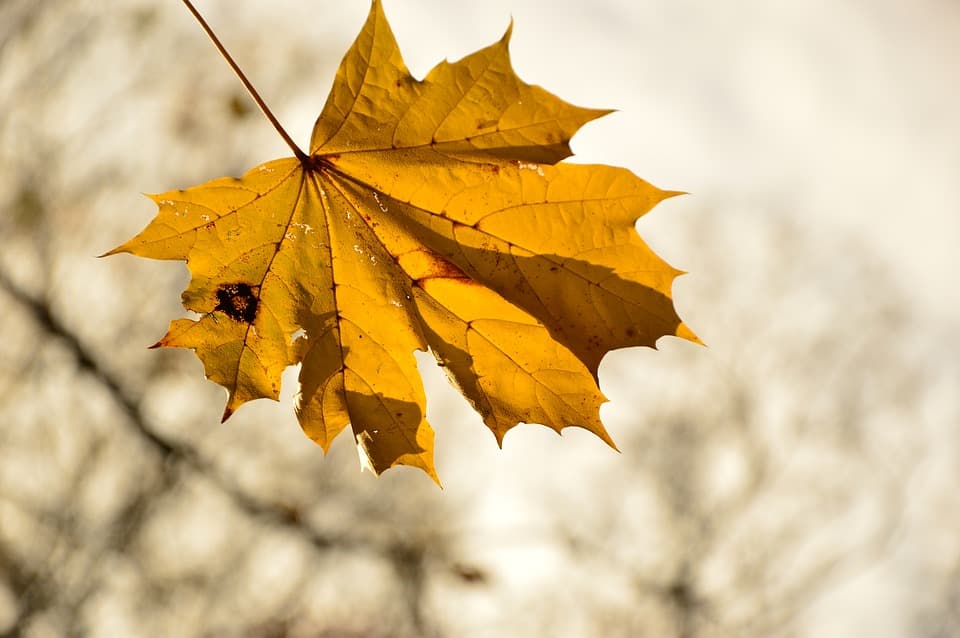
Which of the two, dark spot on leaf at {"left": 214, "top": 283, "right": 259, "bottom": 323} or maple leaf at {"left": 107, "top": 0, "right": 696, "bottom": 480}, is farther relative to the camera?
dark spot on leaf at {"left": 214, "top": 283, "right": 259, "bottom": 323}

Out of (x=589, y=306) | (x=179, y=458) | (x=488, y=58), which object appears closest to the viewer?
(x=488, y=58)

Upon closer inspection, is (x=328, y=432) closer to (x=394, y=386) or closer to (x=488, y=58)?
(x=394, y=386)

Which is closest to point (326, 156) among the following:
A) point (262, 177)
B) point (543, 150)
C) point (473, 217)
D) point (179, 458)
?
point (262, 177)

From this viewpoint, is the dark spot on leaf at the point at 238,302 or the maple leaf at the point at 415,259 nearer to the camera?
the maple leaf at the point at 415,259

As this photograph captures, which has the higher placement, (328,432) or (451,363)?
(451,363)

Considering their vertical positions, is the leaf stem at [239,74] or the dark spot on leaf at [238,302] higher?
the leaf stem at [239,74]

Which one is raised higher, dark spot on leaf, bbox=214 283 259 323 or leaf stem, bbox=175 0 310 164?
leaf stem, bbox=175 0 310 164

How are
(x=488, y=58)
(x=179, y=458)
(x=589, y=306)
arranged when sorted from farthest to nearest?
(x=179, y=458)
(x=589, y=306)
(x=488, y=58)
